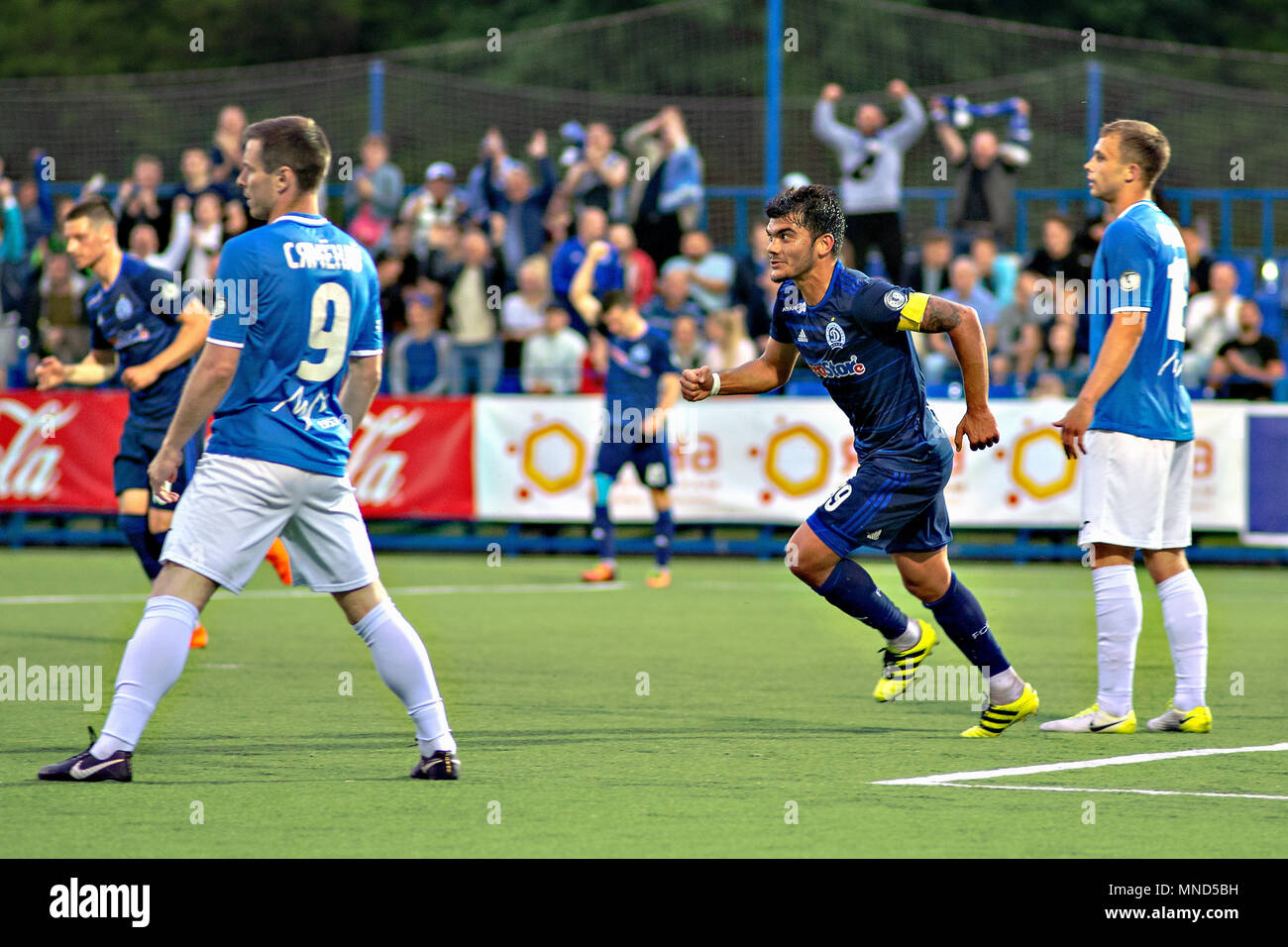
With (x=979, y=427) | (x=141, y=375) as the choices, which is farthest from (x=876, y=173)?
(x=979, y=427)

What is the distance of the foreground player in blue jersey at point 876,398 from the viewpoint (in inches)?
291

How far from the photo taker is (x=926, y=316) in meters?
7.32

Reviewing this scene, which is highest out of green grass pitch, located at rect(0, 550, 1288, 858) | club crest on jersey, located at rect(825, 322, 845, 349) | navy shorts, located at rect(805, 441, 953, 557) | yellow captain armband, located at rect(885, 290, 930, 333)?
yellow captain armband, located at rect(885, 290, 930, 333)

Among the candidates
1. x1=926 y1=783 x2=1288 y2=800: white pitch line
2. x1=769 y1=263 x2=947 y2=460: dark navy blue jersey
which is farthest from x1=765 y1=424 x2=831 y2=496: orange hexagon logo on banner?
x1=926 y1=783 x2=1288 y2=800: white pitch line

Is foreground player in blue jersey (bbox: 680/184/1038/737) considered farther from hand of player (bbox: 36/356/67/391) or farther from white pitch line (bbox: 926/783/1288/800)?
hand of player (bbox: 36/356/67/391)

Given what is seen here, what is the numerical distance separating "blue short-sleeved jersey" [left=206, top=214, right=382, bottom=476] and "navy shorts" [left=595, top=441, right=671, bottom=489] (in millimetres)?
9015

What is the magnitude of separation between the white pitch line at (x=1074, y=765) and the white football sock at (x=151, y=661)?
2336 millimetres

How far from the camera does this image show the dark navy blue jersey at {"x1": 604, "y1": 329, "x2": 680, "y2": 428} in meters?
15.4

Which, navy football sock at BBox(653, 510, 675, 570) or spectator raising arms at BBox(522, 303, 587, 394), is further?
spectator raising arms at BBox(522, 303, 587, 394)

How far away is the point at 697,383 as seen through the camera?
7414mm
